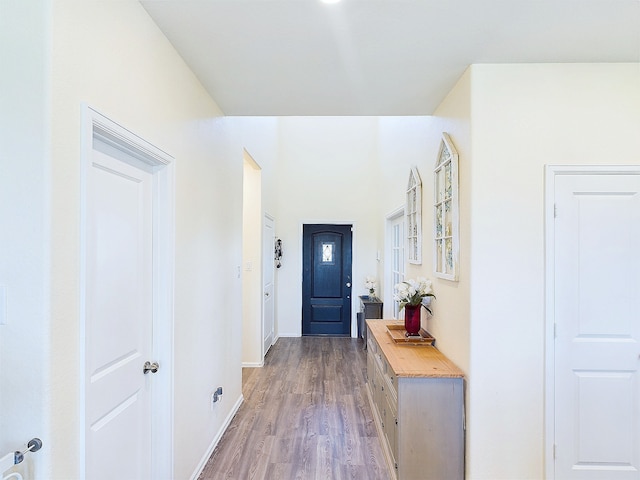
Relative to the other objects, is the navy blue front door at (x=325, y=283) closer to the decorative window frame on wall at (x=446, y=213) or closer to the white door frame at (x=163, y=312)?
the decorative window frame on wall at (x=446, y=213)

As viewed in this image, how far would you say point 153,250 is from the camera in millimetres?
1866

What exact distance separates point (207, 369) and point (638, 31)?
319 centimetres

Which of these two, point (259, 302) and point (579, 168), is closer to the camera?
point (579, 168)

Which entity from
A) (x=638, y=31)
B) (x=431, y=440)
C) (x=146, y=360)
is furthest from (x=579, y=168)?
(x=146, y=360)

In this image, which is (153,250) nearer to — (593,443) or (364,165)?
(593,443)

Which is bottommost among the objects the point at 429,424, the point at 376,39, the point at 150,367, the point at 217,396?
the point at 217,396

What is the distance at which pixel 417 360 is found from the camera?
2.32m

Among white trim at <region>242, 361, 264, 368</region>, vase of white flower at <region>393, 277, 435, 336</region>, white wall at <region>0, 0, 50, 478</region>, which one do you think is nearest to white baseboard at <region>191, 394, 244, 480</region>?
white trim at <region>242, 361, 264, 368</region>

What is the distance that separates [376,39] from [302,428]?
2906 mm

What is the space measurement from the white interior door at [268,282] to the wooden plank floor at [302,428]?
0.54 m

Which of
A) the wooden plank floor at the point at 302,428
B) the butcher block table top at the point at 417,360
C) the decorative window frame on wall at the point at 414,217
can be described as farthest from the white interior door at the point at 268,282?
the butcher block table top at the point at 417,360

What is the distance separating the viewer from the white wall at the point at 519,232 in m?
2.03

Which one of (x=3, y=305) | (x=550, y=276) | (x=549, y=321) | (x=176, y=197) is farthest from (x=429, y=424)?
(x=3, y=305)

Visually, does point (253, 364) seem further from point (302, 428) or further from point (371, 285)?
point (371, 285)
